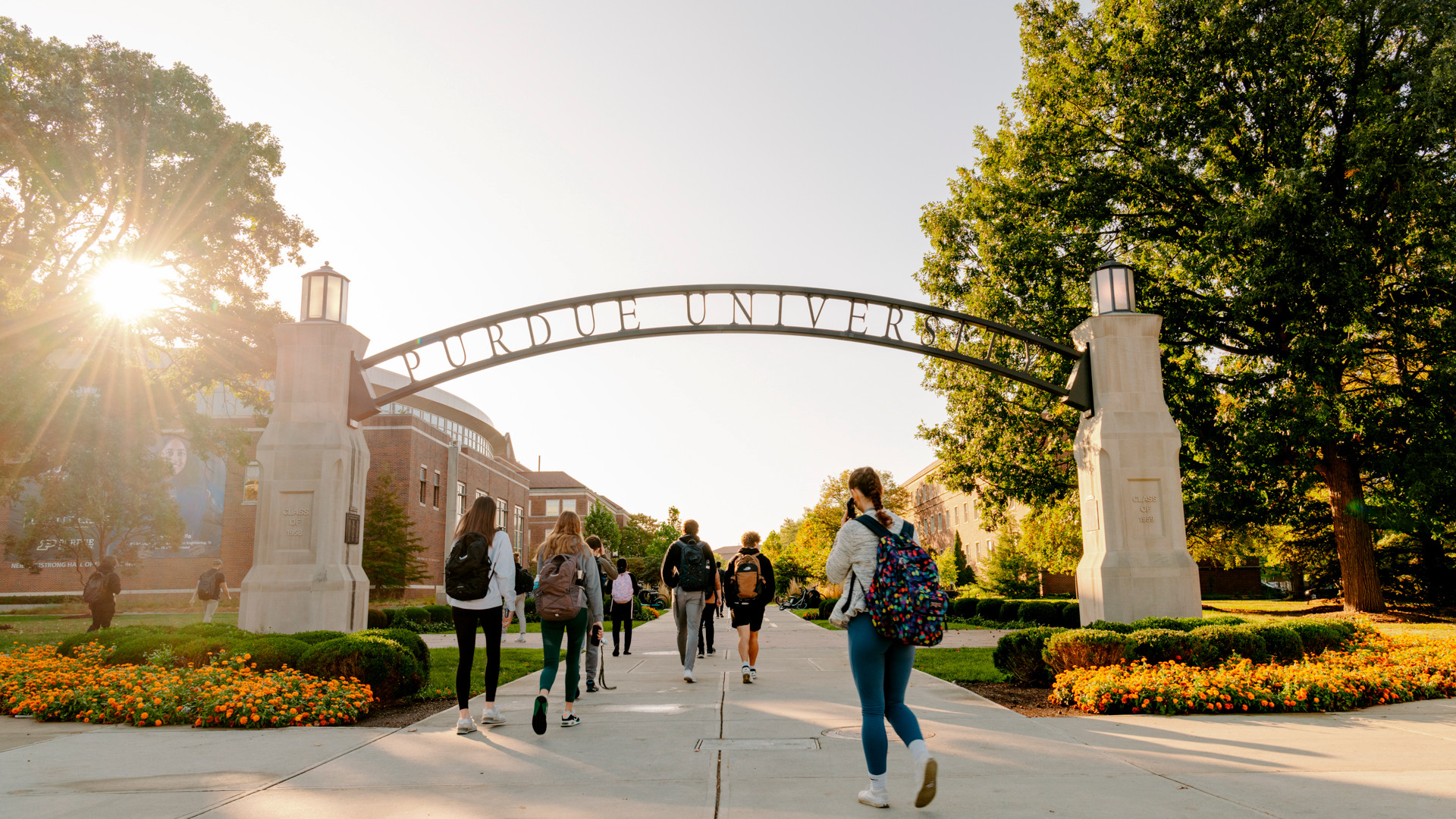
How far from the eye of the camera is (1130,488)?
10750 millimetres

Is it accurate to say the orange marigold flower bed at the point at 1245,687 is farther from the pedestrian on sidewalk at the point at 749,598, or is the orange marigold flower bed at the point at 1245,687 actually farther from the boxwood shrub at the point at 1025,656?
the pedestrian on sidewalk at the point at 749,598

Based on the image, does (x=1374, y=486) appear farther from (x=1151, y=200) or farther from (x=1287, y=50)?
(x=1287, y=50)

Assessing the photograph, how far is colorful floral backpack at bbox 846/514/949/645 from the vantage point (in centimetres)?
434

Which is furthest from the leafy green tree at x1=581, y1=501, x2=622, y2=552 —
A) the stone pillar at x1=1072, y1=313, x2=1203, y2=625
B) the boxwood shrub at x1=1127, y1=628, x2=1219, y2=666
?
the boxwood shrub at x1=1127, y1=628, x2=1219, y2=666

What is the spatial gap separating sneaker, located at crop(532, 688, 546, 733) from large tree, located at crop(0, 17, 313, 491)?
1691cm

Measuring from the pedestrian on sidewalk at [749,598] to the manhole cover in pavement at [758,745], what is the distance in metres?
3.82

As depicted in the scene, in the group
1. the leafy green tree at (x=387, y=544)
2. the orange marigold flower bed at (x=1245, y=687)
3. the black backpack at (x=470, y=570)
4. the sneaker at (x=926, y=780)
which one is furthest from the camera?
the leafy green tree at (x=387, y=544)

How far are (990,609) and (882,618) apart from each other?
24.8 meters

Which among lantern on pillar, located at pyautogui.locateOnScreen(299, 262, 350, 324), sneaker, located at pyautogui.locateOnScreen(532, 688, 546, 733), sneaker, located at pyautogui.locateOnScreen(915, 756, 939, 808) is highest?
lantern on pillar, located at pyautogui.locateOnScreen(299, 262, 350, 324)

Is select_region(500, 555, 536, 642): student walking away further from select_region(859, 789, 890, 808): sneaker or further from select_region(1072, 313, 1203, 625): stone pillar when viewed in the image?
select_region(1072, 313, 1203, 625): stone pillar

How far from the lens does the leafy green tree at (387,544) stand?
35.2 metres

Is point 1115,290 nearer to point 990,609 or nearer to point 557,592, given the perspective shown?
point 557,592

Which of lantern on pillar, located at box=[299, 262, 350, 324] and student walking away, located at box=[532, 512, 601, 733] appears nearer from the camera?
student walking away, located at box=[532, 512, 601, 733]

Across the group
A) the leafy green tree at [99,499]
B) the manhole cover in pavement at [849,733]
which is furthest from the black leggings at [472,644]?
the leafy green tree at [99,499]
